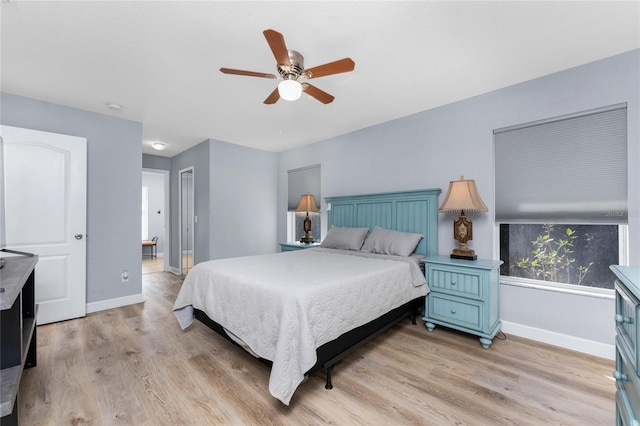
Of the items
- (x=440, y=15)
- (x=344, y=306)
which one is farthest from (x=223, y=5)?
(x=344, y=306)

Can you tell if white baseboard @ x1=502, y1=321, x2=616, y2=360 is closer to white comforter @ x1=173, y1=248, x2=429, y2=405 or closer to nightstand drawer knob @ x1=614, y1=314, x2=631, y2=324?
white comforter @ x1=173, y1=248, x2=429, y2=405

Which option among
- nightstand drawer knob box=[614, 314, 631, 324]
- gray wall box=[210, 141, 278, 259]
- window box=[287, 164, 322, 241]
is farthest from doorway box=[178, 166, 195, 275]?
nightstand drawer knob box=[614, 314, 631, 324]

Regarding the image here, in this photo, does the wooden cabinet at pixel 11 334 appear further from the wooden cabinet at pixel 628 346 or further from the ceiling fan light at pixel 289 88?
the wooden cabinet at pixel 628 346

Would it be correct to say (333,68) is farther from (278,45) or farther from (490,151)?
(490,151)

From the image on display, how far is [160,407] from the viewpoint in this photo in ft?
5.59

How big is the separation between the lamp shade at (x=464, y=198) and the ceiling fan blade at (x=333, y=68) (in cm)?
169

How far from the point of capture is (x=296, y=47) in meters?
2.12

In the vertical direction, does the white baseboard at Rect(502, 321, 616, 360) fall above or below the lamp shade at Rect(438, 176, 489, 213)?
below

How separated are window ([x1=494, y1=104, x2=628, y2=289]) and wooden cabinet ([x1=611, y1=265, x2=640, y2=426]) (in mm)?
1607

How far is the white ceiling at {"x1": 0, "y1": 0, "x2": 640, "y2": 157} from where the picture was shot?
178 cm

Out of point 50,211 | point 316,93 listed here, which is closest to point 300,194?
point 316,93

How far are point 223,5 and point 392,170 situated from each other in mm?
2706

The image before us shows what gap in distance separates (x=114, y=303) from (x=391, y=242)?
3.66 metres

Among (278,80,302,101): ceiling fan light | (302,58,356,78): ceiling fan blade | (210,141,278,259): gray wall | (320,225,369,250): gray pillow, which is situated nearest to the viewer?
(302,58,356,78): ceiling fan blade
